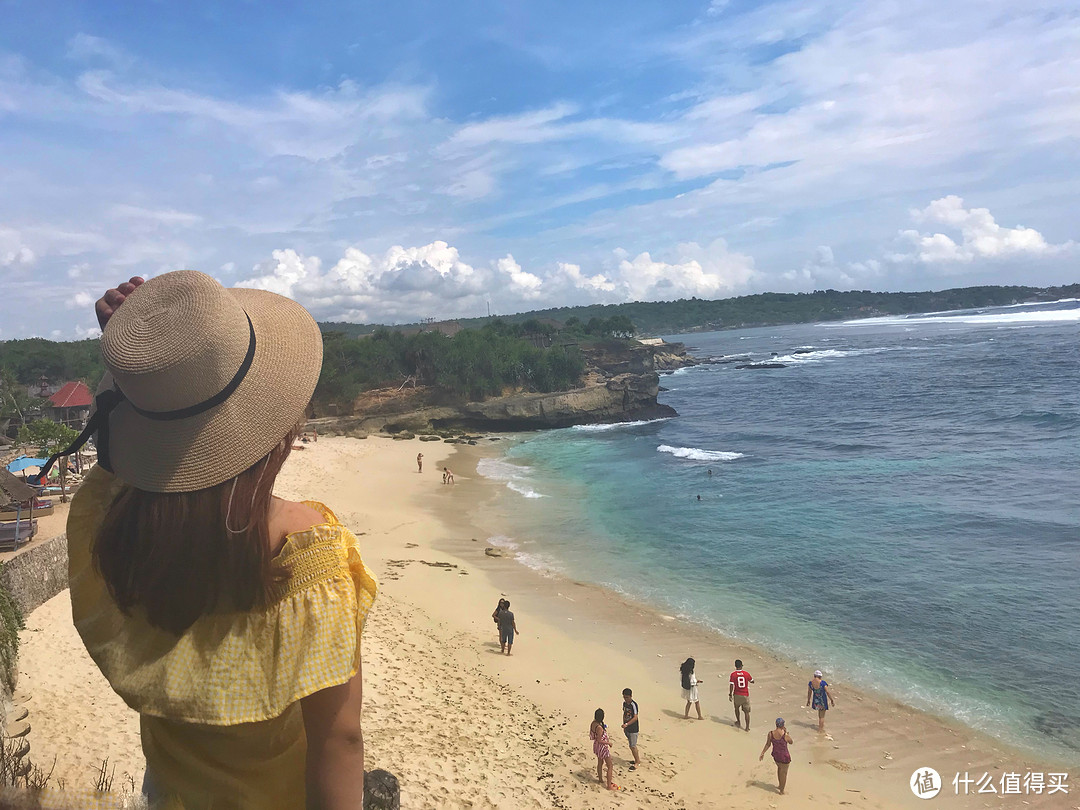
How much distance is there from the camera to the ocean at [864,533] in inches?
527

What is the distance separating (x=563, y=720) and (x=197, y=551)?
1095 cm

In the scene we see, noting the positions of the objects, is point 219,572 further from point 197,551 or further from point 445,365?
point 445,365

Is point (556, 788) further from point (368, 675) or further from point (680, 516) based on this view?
point (680, 516)

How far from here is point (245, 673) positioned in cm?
140

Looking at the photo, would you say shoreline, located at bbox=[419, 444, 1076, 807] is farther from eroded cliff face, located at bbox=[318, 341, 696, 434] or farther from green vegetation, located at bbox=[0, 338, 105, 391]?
green vegetation, located at bbox=[0, 338, 105, 391]

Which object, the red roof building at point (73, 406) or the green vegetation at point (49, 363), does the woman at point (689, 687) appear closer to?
the red roof building at point (73, 406)

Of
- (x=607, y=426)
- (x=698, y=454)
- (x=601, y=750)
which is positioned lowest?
(x=698, y=454)

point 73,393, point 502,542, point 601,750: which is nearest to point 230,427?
point 601,750

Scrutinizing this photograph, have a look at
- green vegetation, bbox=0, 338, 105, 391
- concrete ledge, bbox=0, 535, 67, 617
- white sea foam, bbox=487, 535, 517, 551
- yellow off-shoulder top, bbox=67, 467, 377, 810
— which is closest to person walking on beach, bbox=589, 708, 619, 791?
concrete ledge, bbox=0, 535, 67, 617

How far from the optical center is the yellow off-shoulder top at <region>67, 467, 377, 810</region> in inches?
54.5

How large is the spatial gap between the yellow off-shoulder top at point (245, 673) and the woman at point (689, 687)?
35.6 feet

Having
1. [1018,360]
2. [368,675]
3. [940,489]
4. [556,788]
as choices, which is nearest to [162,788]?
[556,788]

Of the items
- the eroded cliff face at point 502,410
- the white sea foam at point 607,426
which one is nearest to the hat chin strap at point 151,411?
the eroded cliff face at point 502,410

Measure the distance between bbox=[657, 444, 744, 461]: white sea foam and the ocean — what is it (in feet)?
0.51
